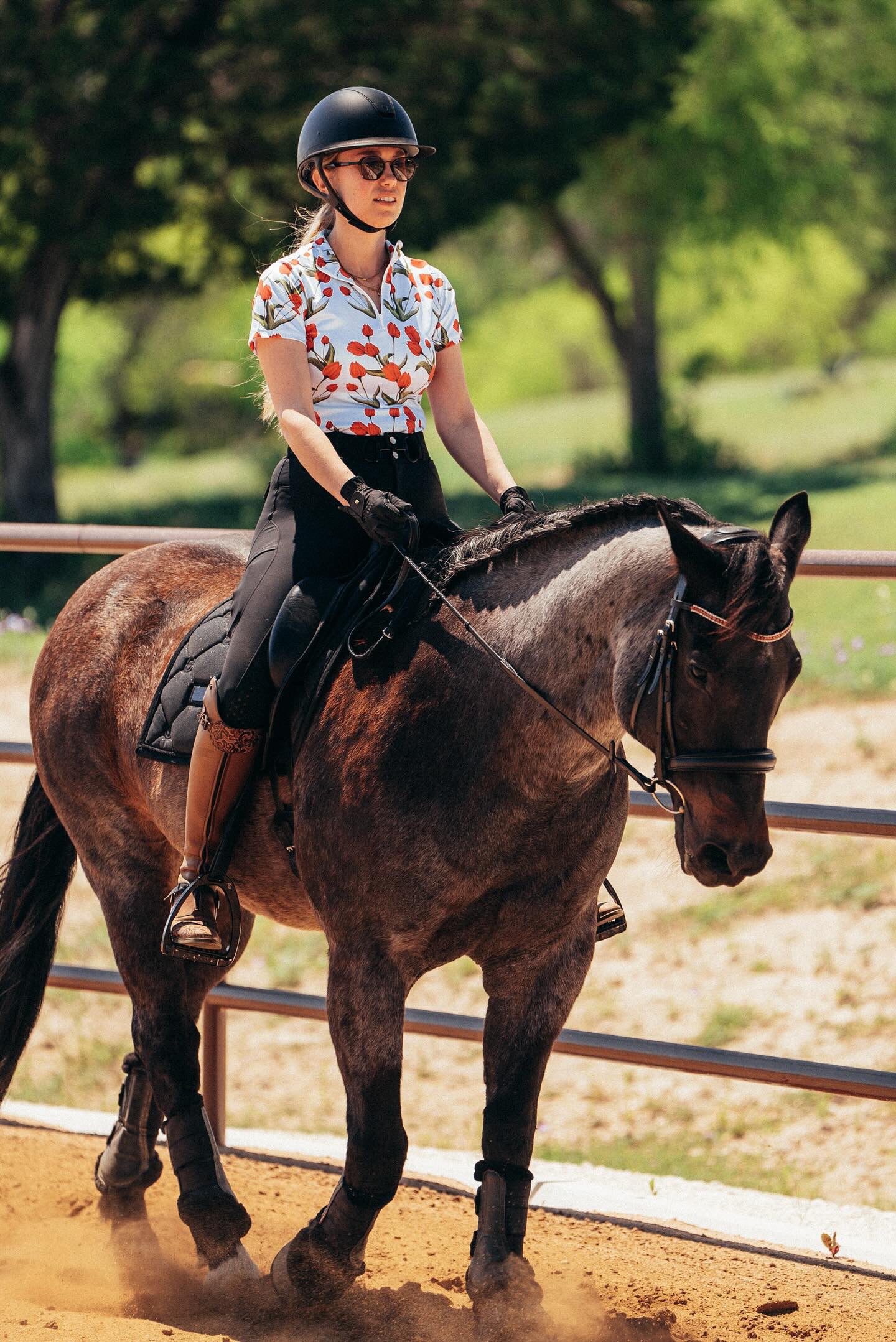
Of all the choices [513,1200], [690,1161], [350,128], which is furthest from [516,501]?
[690,1161]

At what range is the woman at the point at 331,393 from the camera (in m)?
3.20

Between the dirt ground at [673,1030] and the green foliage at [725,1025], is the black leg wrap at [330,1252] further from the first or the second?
the green foliage at [725,1025]

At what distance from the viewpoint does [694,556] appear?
2652 millimetres

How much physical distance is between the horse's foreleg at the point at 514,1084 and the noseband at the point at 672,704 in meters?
0.74

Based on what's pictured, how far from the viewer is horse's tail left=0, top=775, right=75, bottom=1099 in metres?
4.19

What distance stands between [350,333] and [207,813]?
3.64 feet

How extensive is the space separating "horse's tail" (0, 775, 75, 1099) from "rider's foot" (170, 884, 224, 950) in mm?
847

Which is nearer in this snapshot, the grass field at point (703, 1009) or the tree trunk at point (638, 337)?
the grass field at point (703, 1009)

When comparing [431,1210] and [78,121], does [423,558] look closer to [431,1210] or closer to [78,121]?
[431,1210]

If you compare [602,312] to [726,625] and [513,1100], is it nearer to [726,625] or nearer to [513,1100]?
[513,1100]

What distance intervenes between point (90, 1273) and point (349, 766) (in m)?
1.67

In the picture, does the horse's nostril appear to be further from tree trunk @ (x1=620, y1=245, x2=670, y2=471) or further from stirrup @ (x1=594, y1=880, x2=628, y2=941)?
tree trunk @ (x1=620, y1=245, x2=670, y2=471)

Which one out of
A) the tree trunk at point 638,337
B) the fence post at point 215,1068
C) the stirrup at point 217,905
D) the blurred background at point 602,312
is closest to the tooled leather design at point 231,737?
the stirrup at point 217,905

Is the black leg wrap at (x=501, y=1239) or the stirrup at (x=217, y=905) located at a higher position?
the stirrup at (x=217, y=905)
